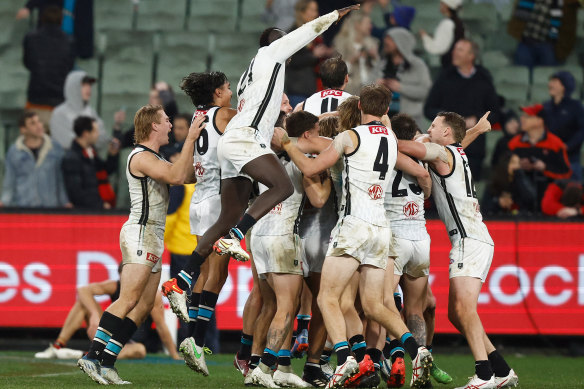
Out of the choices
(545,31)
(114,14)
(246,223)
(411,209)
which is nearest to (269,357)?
(246,223)

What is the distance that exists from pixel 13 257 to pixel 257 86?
235 inches

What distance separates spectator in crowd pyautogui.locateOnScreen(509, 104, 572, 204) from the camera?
14734 mm

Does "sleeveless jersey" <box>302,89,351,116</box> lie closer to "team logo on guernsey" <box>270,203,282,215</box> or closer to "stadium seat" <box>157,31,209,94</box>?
"team logo on guernsey" <box>270,203,282,215</box>

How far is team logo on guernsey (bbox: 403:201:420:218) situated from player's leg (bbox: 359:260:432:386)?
1.00 metres

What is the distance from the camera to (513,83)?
58.3 feet

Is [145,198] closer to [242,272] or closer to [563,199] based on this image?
[242,272]

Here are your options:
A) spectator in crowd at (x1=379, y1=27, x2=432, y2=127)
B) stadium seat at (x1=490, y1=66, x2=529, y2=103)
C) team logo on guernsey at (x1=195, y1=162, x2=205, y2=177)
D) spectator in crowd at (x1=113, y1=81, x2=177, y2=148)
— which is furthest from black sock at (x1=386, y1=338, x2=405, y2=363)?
stadium seat at (x1=490, y1=66, x2=529, y2=103)

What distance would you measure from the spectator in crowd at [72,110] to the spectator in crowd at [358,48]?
12.6 ft

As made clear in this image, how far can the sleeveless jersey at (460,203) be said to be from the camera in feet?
30.9

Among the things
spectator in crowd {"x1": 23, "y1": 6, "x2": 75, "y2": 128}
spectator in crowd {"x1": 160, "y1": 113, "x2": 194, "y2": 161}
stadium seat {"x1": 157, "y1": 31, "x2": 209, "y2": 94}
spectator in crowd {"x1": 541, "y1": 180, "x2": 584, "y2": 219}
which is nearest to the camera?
spectator in crowd {"x1": 541, "y1": 180, "x2": 584, "y2": 219}

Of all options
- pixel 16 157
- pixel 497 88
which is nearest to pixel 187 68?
pixel 16 157

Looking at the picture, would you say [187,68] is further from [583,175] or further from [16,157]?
[583,175]

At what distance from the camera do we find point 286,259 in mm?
9375

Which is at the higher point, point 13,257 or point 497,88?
point 497,88
